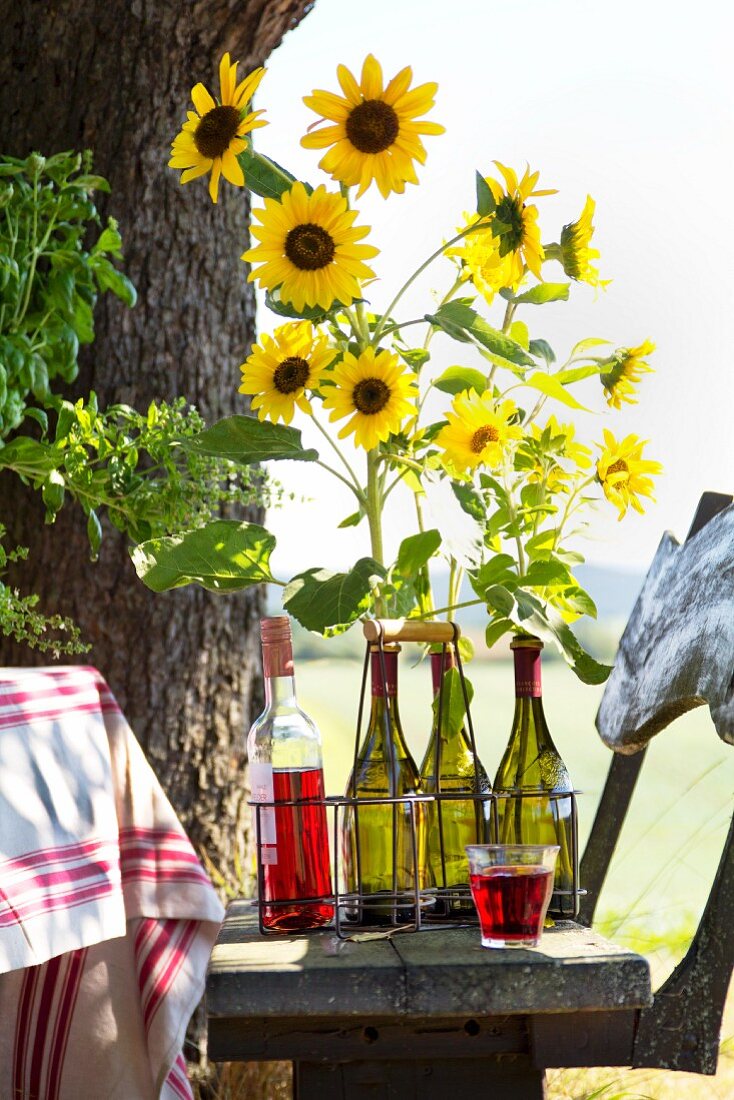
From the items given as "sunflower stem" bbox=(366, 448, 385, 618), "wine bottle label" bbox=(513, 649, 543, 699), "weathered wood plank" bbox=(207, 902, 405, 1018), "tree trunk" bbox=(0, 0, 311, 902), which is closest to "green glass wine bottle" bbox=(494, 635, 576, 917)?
"wine bottle label" bbox=(513, 649, 543, 699)

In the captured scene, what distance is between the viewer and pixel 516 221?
772 mm

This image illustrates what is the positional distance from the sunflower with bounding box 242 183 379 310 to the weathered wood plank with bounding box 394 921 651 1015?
437 mm

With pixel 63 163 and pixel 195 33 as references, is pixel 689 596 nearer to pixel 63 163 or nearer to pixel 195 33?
pixel 63 163

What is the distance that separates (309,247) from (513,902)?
448mm

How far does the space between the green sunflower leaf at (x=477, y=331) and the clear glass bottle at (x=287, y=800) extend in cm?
24

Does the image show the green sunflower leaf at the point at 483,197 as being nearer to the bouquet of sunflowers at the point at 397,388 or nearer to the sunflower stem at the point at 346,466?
the bouquet of sunflowers at the point at 397,388

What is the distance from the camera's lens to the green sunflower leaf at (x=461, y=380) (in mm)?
833

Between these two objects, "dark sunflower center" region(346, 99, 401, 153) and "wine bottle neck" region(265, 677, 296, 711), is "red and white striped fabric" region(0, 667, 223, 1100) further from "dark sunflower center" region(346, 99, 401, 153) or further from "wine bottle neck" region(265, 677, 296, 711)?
Answer: "dark sunflower center" region(346, 99, 401, 153)

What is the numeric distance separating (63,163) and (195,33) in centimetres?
50

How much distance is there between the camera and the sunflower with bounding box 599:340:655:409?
33.7 inches

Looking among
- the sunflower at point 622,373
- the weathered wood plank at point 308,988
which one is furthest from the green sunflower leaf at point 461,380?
the weathered wood plank at point 308,988

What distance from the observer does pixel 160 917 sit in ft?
3.87

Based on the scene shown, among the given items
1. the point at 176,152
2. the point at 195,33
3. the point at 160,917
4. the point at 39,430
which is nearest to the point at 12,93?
the point at 195,33

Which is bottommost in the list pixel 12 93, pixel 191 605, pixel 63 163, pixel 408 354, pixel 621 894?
pixel 621 894
